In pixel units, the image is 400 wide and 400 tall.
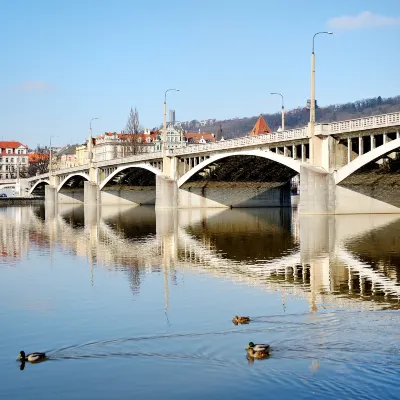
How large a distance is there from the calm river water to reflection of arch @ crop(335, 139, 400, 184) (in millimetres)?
16611

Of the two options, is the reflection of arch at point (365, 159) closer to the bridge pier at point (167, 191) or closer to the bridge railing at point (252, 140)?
the bridge railing at point (252, 140)

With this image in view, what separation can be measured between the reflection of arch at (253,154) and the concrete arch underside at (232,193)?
4.2 inches

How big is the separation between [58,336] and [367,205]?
1815 inches

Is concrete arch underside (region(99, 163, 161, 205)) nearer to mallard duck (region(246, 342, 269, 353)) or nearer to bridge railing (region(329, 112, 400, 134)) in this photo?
bridge railing (region(329, 112, 400, 134))

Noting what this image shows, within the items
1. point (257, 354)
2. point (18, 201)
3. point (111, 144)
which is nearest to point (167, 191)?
point (18, 201)

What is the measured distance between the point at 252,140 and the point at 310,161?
1042 cm

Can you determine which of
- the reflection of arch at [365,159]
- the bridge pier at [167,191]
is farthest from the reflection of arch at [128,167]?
the reflection of arch at [365,159]

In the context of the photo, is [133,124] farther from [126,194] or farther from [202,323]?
[202,323]

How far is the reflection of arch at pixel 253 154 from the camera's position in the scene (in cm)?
6044

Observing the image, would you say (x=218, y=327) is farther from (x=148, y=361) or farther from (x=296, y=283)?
(x=296, y=283)

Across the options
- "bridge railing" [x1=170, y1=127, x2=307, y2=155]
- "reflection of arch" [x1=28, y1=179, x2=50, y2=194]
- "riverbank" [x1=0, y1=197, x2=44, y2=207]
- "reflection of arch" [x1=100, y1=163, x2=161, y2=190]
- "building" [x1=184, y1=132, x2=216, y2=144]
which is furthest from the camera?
"building" [x1=184, y1=132, x2=216, y2=144]

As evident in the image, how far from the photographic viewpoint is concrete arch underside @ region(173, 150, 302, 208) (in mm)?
86000

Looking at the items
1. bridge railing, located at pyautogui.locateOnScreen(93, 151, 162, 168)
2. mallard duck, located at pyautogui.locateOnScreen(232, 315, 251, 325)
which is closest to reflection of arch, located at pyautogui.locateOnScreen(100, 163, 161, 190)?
bridge railing, located at pyautogui.locateOnScreen(93, 151, 162, 168)

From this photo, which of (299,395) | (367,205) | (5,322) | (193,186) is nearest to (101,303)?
(5,322)
